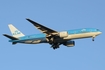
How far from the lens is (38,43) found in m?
68.4

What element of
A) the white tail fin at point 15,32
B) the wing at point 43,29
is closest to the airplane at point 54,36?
the wing at point 43,29

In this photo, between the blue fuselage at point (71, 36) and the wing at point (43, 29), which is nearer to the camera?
the wing at point (43, 29)

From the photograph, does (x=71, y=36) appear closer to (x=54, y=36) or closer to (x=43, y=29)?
(x=54, y=36)

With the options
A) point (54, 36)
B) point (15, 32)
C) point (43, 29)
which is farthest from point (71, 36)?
point (15, 32)

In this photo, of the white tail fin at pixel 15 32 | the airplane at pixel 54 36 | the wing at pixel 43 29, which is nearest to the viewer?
the wing at pixel 43 29

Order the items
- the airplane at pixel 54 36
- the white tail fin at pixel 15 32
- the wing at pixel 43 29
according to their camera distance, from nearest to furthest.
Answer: the wing at pixel 43 29, the airplane at pixel 54 36, the white tail fin at pixel 15 32

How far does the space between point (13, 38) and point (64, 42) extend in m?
11.3

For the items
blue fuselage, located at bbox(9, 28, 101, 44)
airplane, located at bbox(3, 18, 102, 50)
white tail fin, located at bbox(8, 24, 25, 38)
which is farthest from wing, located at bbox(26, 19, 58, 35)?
white tail fin, located at bbox(8, 24, 25, 38)

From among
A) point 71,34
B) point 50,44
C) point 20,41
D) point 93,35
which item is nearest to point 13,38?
point 20,41

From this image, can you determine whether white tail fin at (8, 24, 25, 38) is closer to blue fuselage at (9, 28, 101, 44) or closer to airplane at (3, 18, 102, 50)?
airplane at (3, 18, 102, 50)

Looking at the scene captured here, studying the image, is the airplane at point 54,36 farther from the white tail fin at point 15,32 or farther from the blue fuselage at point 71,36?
the white tail fin at point 15,32

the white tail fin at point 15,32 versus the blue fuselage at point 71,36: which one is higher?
the white tail fin at point 15,32

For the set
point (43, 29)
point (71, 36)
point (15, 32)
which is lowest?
point (71, 36)

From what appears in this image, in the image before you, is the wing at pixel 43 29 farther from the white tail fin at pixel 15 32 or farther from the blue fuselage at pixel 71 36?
the white tail fin at pixel 15 32
